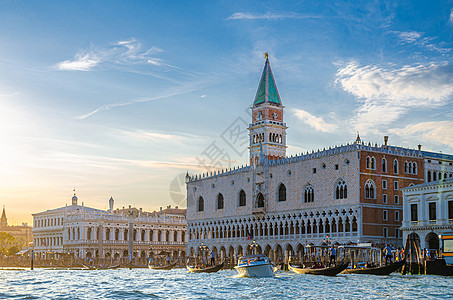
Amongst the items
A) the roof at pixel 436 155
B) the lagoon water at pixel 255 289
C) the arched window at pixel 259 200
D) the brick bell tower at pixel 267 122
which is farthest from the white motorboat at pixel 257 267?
the brick bell tower at pixel 267 122

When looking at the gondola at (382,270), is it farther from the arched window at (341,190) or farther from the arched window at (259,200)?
the arched window at (259,200)

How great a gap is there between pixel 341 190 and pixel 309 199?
498 centimetres

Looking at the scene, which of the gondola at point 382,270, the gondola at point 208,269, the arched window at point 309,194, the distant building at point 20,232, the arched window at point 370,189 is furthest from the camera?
the distant building at point 20,232

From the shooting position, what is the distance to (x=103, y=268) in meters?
73.2

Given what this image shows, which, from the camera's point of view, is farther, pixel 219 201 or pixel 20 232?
pixel 20 232

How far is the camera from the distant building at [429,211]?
180ft

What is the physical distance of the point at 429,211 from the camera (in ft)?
186

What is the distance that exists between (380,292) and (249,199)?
1832 inches

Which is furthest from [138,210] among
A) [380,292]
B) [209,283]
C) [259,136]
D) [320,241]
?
[380,292]

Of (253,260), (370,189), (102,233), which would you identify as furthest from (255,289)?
(102,233)

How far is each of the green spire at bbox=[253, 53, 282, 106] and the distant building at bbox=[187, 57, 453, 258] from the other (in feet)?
47.6

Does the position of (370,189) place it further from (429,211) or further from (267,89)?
(267,89)

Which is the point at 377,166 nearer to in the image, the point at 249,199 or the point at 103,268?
the point at 249,199

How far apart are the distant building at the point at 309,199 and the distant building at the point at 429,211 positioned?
5493 millimetres
